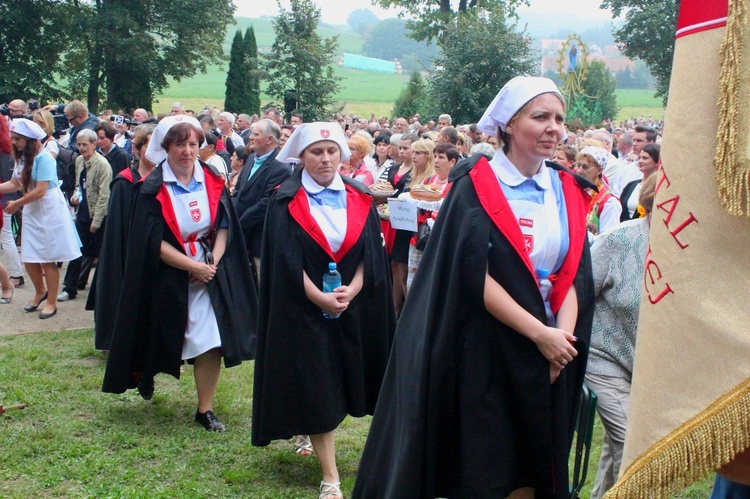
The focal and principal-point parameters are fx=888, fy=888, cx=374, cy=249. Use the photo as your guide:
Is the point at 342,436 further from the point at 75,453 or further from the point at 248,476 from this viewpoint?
the point at 75,453

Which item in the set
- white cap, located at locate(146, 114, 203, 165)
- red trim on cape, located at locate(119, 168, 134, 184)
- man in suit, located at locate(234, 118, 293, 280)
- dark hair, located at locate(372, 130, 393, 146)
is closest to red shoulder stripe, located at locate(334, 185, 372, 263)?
white cap, located at locate(146, 114, 203, 165)

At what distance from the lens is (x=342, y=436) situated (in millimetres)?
6125

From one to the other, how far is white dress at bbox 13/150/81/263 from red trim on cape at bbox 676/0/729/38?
334 inches

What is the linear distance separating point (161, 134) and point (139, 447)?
206 cm

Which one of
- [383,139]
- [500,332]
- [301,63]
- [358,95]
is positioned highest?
[301,63]

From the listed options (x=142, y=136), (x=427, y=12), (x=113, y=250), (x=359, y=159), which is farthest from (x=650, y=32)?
(x=113, y=250)

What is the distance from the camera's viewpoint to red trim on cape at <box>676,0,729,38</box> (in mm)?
2035

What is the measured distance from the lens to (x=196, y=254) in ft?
19.9

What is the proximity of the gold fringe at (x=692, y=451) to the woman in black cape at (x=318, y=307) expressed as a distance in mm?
2796

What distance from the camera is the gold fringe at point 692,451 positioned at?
2.03 metres

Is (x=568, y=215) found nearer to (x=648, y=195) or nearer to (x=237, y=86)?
(x=648, y=195)

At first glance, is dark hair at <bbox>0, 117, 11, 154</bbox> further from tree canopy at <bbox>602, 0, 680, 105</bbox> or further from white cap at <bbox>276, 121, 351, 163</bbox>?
tree canopy at <bbox>602, 0, 680, 105</bbox>

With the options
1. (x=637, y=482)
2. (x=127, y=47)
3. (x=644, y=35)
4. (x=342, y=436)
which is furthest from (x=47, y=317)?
(x=644, y=35)

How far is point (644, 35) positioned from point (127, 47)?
26.1 metres
